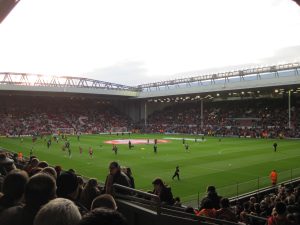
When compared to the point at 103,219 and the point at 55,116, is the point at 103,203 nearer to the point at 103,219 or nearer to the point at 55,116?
the point at 103,219

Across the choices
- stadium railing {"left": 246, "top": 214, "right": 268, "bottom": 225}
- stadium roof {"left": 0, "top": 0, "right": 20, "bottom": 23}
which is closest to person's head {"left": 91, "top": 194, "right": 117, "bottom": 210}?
stadium roof {"left": 0, "top": 0, "right": 20, "bottom": 23}

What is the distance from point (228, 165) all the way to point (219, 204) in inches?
900

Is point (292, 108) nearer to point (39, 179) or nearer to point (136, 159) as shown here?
point (136, 159)

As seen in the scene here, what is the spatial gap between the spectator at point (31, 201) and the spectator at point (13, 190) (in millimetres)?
467

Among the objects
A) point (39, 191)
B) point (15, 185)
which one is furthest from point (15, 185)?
point (39, 191)

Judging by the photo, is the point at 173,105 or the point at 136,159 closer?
the point at 136,159

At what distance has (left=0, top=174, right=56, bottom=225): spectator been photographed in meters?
3.37

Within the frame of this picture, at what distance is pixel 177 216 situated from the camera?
472cm

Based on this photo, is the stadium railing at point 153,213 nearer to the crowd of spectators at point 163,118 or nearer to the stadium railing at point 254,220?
the stadium railing at point 254,220

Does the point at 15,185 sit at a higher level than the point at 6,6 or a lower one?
lower

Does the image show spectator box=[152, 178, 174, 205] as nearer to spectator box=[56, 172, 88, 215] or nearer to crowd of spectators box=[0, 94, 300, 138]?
spectator box=[56, 172, 88, 215]

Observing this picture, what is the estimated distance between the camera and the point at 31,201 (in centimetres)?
349

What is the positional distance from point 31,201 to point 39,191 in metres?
0.13

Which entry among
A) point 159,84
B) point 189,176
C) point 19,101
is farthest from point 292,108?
point 19,101
